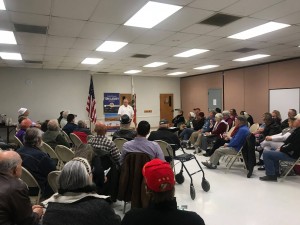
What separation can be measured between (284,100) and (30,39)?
26.5ft

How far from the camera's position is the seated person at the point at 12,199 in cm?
169

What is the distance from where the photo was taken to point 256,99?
999 centimetres

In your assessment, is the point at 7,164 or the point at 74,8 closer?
the point at 7,164

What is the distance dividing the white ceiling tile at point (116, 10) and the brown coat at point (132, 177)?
85.4 inches

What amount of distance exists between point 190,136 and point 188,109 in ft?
19.4

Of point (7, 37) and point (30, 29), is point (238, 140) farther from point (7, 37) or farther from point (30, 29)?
point (7, 37)

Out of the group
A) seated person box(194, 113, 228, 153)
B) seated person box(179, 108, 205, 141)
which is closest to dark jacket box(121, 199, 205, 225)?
seated person box(194, 113, 228, 153)

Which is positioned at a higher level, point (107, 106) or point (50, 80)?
point (50, 80)

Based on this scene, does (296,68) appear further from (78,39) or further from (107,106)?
(107,106)

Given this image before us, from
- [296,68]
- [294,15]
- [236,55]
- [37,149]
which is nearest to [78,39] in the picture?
[37,149]

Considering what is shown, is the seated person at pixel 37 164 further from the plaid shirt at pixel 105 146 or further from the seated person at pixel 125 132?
the seated person at pixel 125 132

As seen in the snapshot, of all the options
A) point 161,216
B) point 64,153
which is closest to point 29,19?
point 64,153

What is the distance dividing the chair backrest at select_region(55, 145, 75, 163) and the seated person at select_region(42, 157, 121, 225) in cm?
225

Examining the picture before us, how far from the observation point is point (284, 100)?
8906mm
